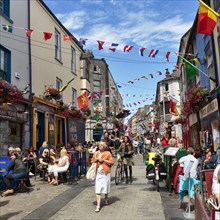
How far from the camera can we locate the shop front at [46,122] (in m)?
15.4

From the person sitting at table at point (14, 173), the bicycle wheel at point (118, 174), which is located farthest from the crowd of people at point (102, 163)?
the bicycle wheel at point (118, 174)

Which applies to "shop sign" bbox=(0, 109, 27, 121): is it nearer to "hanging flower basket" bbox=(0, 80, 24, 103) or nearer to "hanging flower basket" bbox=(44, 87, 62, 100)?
"hanging flower basket" bbox=(0, 80, 24, 103)

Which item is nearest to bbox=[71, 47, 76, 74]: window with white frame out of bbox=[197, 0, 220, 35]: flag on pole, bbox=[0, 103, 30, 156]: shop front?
bbox=[0, 103, 30, 156]: shop front

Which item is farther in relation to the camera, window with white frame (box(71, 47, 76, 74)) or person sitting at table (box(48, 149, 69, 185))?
window with white frame (box(71, 47, 76, 74))

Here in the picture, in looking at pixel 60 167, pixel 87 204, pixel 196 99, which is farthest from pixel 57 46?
pixel 87 204

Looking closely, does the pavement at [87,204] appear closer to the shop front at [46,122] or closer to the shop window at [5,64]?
the shop window at [5,64]

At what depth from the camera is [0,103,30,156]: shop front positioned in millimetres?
12172

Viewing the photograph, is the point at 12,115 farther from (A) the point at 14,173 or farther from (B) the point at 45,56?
(B) the point at 45,56

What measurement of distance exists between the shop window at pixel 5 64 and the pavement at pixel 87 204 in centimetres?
516

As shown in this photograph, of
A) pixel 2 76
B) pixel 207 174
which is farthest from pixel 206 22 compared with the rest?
pixel 2 76

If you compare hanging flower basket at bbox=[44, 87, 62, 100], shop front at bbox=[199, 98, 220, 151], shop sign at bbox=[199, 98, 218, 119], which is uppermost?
hanging flower basket at bbox=[44, 87, 62, 100]

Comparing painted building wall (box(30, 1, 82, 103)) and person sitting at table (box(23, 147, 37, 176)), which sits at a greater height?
painted building wall (box(30, 1, 82, 103))

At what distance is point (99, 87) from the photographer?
38.3 m

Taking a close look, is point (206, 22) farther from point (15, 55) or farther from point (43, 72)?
point (43, 72)
